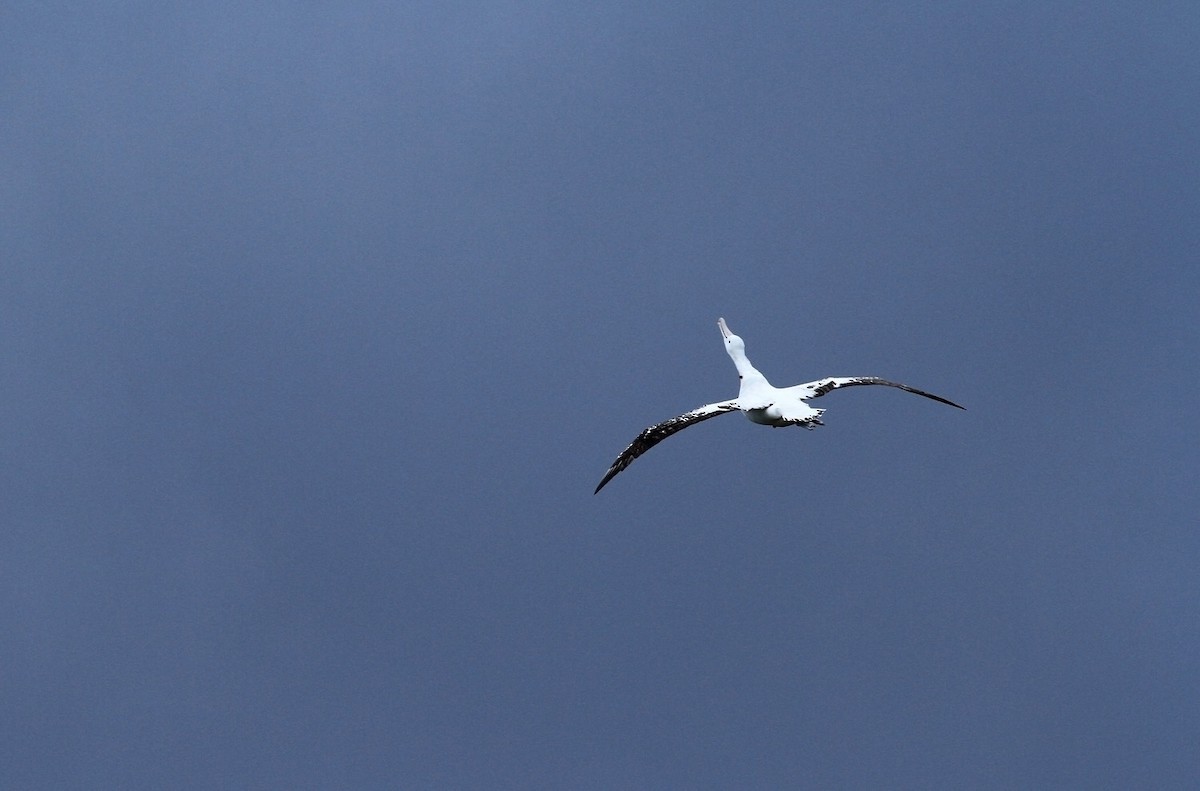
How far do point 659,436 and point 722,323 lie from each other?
1075cm

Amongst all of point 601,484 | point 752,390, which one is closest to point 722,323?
point 752,390

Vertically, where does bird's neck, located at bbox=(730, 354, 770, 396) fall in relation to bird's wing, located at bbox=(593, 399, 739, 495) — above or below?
above

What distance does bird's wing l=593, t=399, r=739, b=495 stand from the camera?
6919cm

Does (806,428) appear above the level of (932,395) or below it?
below

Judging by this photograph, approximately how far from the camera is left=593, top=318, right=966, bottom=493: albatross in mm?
68000

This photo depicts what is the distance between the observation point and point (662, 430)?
69.3 meters

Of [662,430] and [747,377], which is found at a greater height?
[747,377]

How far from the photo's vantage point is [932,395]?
71.6 metres

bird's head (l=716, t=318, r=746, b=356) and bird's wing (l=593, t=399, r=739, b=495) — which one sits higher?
bird's head (l=716, t=318, r=746, b=356)

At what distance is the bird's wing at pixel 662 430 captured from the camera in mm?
69188

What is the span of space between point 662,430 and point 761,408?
4273 mm

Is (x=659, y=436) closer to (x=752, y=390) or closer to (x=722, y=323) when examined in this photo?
(x=752, y=390)

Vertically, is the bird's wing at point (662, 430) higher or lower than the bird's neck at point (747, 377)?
lower

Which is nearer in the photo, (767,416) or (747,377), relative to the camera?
(767,416)
